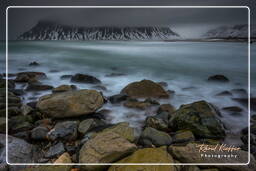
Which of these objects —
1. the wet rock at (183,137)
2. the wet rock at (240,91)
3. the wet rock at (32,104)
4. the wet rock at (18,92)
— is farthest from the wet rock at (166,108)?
the wet rock at (18,92)

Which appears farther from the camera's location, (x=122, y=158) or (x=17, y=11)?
(x=17, y=11)

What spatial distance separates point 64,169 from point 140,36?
5.40ft

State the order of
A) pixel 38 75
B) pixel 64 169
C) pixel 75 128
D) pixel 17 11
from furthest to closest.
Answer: pixel 38 75, pixel 75 128, pixel 17 11, pixel 64 169

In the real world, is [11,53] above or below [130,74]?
above

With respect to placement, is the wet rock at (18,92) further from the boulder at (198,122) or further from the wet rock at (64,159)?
the boulder at (198,122)

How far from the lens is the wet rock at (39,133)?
2.53m

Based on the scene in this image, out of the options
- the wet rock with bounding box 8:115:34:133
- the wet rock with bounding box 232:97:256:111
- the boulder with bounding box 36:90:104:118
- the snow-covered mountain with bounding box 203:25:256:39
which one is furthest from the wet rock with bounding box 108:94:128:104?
the wet rock with bounding box 232:97:256:111

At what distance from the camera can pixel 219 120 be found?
9.04 ft

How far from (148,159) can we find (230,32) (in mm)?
1733

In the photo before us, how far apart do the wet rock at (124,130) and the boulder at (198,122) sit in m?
0.48

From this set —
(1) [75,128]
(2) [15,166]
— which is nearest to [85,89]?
(1) [75,128]

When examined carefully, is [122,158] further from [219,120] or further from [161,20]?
[161,20]

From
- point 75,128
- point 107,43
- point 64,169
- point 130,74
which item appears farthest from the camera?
point 130,74

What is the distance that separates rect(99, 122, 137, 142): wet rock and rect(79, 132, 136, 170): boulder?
0.14 m
